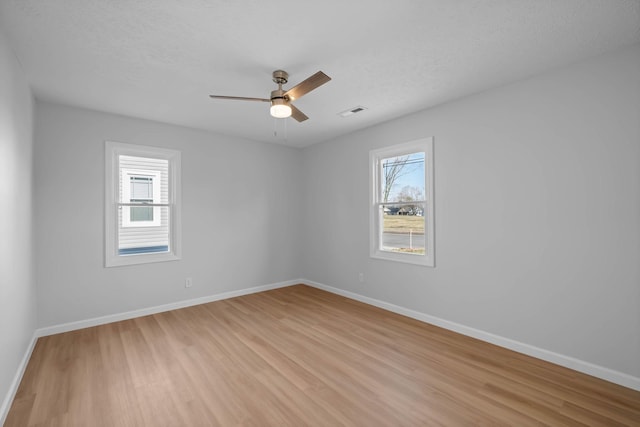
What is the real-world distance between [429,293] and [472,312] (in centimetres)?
52

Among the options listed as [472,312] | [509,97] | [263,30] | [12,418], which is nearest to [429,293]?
[472,312]

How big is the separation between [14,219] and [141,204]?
→ 66.8 inches

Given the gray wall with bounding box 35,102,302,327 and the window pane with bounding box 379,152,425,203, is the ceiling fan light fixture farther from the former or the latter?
the gray wall with bounding box 35,102,302,327

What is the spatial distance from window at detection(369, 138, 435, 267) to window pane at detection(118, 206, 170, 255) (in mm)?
3012

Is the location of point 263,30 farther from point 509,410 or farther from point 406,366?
point 509,410

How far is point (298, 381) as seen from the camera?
2383 mm

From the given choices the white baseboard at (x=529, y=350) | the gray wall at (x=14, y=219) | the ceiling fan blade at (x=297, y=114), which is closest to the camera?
the gray wall at (x=14, y=219)

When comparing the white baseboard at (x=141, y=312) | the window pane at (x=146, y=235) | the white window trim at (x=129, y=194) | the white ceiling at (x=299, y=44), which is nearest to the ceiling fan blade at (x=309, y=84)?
the white ceiling at (x=299, y=44)

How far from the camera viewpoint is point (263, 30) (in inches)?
82.7

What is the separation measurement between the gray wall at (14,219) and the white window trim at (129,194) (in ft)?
3.33

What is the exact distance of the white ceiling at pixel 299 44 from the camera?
1.90m

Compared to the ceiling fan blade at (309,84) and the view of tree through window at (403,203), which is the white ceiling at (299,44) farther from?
the view of tree through window at (403,203)

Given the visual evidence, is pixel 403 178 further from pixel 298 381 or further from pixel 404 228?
pixel 298 381

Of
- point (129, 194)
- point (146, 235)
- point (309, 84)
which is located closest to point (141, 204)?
point (129, 194)
